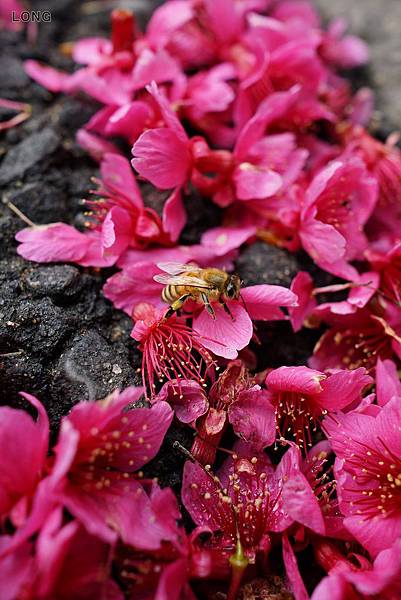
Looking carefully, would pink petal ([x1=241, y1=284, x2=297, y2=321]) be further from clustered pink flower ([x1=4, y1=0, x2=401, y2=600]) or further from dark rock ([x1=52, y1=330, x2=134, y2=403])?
dark rock ([x1=52, y1=330, x2=134, y2=403])

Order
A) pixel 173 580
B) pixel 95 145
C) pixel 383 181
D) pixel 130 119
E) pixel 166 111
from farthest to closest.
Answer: pixel 383 181 < pixel 95 145 < pixel 130 119 < pixel 166 111 < pixel 173 580

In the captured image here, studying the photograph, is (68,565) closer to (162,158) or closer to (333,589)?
(333,589)

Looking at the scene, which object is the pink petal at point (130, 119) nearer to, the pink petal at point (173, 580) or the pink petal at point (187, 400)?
the pink petal at point (187, 400)

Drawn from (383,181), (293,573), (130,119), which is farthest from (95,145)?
(293,573)

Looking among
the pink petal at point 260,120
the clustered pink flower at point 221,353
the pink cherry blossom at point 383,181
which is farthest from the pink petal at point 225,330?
the pink cherry blossom at point 383,181

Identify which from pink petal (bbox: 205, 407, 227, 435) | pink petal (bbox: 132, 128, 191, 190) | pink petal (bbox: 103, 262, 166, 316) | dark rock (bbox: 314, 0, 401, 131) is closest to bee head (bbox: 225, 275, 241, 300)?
pink petal (bbox: 103, 262, 166, 316)

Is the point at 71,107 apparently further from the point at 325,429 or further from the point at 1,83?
the point at 325,429

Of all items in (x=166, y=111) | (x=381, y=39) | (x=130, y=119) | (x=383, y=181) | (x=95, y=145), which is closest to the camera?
(x=166, y=111)
